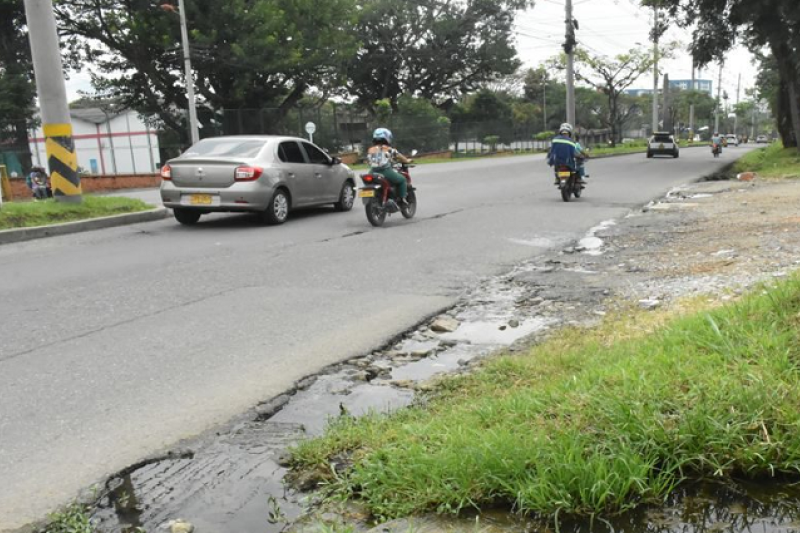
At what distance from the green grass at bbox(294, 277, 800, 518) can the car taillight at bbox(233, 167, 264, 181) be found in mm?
8347

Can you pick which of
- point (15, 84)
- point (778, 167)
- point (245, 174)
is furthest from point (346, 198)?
point (15, 84)

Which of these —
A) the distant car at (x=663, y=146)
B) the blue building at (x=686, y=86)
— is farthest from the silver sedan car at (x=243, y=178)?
the blue building at (x=686, y=86)

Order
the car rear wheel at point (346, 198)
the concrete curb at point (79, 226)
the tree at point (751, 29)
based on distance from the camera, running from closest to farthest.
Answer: the concrete curb at point (79, 226), the car rear wheel at point (346, 198), the tree at point (751, 29)

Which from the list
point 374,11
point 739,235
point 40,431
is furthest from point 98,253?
point 374,11

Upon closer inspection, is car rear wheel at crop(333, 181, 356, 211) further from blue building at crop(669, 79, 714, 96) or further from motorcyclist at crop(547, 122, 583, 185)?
blue building at crop(669, 79, 714, 96)

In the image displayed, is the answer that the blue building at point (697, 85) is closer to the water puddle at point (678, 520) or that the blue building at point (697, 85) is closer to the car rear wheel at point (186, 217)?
the car rear wheel at point (186, 217)

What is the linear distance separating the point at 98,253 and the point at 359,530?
787 centimetres

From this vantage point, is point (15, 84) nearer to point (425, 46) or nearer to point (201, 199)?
point (201, 199)

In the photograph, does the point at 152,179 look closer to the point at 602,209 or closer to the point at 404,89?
the point at 602,209

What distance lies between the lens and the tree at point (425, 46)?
59.2 metres

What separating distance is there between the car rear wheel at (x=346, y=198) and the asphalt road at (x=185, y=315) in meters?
1.60

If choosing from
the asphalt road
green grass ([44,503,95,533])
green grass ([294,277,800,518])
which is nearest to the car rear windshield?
the asphalt road

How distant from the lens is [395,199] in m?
12.1

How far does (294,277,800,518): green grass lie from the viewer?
265cm
